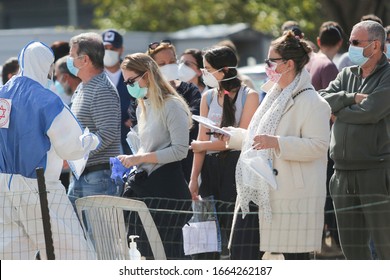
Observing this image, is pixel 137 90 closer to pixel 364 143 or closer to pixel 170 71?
pixel 170 71

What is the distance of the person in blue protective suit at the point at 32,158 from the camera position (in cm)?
678

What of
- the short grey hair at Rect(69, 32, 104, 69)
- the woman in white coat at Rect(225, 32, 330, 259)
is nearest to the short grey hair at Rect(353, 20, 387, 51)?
the woman in white coat at Rect(225, 32, 330, 259)

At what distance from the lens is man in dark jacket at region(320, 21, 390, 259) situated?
22.8 ft

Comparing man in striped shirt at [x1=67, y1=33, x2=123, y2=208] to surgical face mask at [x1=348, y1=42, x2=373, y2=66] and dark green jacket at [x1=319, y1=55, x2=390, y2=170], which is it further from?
surgical face mask at [x1=348, y1=42, x2=373, y2=66]

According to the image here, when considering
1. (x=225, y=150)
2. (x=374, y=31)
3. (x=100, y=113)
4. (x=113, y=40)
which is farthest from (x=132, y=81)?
(x=113, y=40)

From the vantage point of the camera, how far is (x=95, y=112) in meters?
7.92

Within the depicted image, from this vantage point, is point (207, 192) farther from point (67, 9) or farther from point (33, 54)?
point (67, 9)

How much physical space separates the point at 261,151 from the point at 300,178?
0.32 m

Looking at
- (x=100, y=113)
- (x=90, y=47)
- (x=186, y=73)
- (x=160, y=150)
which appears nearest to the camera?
(x=160, y=150)

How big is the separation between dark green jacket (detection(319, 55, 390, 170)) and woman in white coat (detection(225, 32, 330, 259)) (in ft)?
1.33

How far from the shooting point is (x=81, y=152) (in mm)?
6934

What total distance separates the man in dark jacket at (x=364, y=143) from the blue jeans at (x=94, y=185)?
1872mm

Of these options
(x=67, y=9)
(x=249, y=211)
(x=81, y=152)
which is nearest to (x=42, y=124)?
(x=81, y=152)
